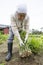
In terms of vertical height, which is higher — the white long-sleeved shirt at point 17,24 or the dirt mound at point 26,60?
the white long-sleeved shirt at point 17,24

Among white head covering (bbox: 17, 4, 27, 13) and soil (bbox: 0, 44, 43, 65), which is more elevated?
white head covering (bbox: 17, 4, 27, 13)

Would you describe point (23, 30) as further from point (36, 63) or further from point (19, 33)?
point (36, 63)

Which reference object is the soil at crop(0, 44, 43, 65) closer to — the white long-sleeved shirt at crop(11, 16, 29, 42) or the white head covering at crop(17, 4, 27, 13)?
the white long-sleeved shirt at crop(11, 16, 29, 42)

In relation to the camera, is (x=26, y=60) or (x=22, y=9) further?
(x=26, y=60)

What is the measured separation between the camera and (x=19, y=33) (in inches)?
156

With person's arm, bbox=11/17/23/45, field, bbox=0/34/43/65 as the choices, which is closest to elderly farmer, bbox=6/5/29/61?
person's arm, bbox=11/17/23/45

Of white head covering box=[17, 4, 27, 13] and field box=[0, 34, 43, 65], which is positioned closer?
white head covering box=[17, 4, 27, 13]

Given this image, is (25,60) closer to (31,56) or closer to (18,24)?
(31,56)

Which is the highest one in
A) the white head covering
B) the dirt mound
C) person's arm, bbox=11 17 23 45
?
the white head covering

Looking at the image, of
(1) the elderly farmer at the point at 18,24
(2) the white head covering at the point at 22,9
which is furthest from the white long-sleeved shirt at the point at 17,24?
(2) the white head covering at the point at 22,9

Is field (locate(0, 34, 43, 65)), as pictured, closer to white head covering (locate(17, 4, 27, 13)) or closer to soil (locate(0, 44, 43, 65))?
soil (locate(0, 44, 43, 65))

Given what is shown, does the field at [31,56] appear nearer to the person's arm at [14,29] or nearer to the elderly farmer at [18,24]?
the elderly farmer at [18,24]

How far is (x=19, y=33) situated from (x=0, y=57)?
52cm

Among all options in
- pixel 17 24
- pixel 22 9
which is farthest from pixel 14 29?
pixel 22 9
